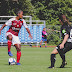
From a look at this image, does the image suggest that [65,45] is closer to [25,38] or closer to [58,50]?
[58,50]

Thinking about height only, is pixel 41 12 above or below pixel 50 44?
above

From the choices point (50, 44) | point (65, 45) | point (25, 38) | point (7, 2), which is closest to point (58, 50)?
point (65, 45)

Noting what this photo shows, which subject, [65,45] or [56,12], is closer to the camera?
[65,45]

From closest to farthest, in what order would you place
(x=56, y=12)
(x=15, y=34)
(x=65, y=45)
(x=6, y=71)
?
(x=6, y=71) < (x=65, y=45) < (x=15, y=34) < (x=56, y=12)

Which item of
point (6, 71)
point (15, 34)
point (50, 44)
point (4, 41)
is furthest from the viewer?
point (50, 44)

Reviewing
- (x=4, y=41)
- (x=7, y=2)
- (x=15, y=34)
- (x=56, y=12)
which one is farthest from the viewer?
(x=56, y=12)

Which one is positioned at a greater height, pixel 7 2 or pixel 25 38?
pixel 7 2

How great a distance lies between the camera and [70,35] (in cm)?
1160

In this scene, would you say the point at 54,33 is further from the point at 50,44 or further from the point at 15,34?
the point at 15,34

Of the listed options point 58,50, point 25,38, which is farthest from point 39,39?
point 58,50

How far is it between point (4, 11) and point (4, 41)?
7446 millimetres

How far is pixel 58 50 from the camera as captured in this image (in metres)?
11.7

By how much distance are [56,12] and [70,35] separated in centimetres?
3394

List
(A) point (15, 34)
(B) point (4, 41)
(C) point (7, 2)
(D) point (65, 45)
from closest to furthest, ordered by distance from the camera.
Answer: (D) point (65, 45) → (A) point (15, 34) → (B) point (4, 41) → (C) point (7, 2)
